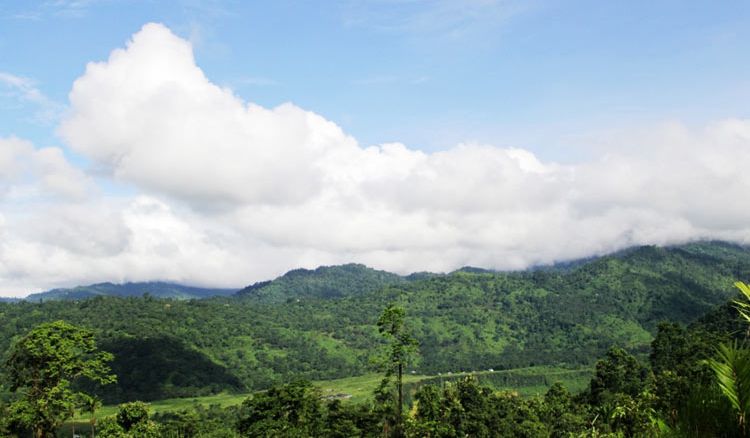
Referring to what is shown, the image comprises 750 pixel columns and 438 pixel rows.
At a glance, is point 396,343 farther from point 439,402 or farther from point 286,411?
point 439,402

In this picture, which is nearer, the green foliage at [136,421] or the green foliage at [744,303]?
the green foliage at [744,303]

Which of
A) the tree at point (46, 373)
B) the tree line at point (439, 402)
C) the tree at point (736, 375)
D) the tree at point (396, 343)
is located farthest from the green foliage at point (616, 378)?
the tree at point (736, 375)

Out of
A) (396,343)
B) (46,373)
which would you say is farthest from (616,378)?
(46,373)

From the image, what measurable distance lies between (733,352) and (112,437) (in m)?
85.7

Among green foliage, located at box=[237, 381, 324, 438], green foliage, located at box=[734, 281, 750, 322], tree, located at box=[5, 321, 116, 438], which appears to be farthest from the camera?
green foliage, located at box=[237, 381, 324, 438]

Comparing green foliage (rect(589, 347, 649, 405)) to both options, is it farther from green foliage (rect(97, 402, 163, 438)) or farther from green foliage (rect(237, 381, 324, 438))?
green foliage (rect(97, 402, 163, 438))

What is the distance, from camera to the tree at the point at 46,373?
41969 mm

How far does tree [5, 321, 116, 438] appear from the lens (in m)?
42.0

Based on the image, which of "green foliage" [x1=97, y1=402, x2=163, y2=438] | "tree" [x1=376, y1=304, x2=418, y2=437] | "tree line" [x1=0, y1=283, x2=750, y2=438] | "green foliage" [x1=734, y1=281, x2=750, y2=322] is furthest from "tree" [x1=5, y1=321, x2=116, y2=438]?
"green foliage" [x1=97, y1=402, x2=163, y2=438]

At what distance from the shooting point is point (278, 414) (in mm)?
97188

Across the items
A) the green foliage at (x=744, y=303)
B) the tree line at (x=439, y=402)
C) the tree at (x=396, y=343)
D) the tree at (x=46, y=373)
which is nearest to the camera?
the green foliage at (x=744, y=303)

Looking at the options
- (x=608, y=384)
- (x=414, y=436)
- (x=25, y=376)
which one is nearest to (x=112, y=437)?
(x=25, y=376)

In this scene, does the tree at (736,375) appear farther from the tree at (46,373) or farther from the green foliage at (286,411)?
the green foliage at (286,411)

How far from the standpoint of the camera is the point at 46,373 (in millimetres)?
43531
